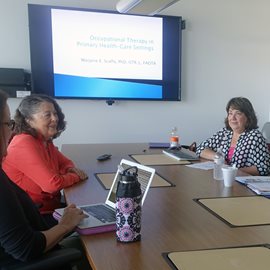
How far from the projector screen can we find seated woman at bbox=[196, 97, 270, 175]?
1.48 metres

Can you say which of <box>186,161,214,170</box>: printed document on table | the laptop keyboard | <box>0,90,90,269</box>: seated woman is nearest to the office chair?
<box>0,90,90,269</box>: seated woman

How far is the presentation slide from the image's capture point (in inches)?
161

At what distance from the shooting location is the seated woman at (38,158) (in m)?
2.01

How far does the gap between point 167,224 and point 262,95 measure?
12.9ft

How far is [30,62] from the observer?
4.07m

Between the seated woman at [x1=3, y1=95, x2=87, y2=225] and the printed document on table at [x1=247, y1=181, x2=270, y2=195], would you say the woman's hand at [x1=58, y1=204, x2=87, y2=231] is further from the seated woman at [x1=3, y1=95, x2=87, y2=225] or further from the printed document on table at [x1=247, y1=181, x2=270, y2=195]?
the printed document on table at [x1=247, y1=181, x2=270, y2=195]

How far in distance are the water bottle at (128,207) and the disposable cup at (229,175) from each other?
0.89 meters

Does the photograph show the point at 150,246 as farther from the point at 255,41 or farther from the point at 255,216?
the point at 255,41

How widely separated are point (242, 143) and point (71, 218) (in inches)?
73.3

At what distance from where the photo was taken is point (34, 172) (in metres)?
2.01

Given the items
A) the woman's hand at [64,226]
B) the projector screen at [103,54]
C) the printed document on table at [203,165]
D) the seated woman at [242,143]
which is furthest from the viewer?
the projector screen at [103,54]

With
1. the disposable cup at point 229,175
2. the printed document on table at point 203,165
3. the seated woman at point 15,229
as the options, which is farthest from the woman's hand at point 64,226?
the printed document on table at point 203,165

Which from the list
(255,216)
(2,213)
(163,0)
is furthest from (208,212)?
(163,0)

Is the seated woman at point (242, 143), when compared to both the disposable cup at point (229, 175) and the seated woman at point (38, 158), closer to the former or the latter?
the disposable cup at point (229, 175)
